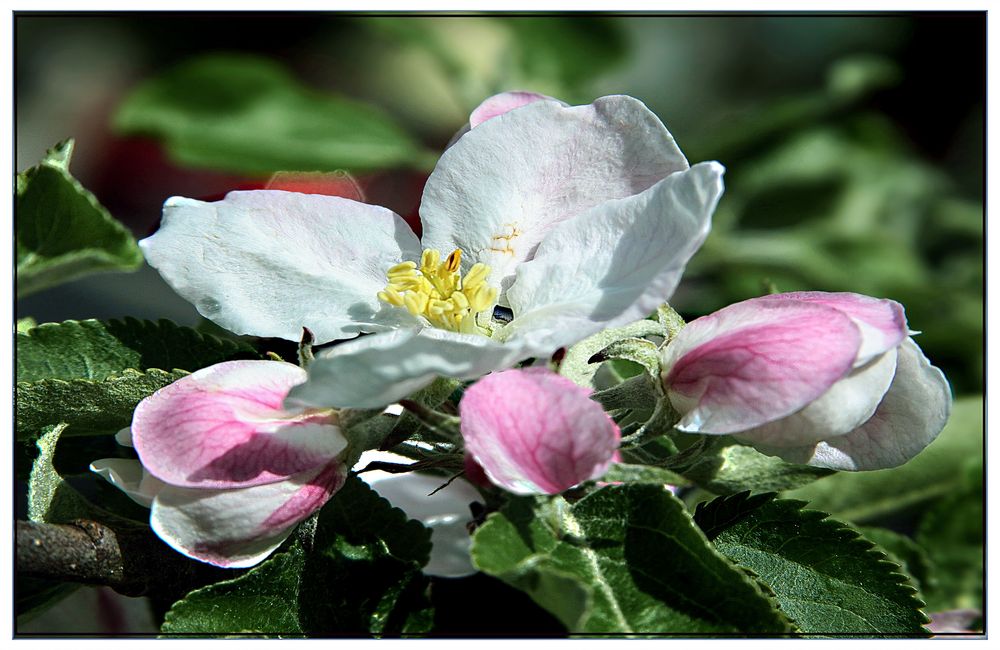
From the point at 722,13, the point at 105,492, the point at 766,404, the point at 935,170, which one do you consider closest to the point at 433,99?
the point at 935,170

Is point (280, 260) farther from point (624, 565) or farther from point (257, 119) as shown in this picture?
point (257, 119)

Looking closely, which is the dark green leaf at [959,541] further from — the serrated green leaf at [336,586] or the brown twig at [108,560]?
the brown twig at [108,560]

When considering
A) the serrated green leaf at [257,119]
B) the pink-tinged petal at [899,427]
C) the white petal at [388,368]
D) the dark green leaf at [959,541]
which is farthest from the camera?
the serrated green leaf at [257,119]

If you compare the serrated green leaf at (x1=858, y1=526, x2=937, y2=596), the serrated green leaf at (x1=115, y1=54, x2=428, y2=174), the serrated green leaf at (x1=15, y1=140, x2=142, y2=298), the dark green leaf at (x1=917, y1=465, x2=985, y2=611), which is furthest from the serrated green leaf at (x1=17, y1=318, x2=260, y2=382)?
the serrated green leaf at (x1=115, y1=54, x2=428, y2=174)

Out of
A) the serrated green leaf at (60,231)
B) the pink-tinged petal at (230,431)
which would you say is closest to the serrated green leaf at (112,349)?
the serrated green leaf at (60,231)

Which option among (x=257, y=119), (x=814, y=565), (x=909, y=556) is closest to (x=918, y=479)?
(x=909, y=556)

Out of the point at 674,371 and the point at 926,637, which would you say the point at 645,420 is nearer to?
the point at 674,371
